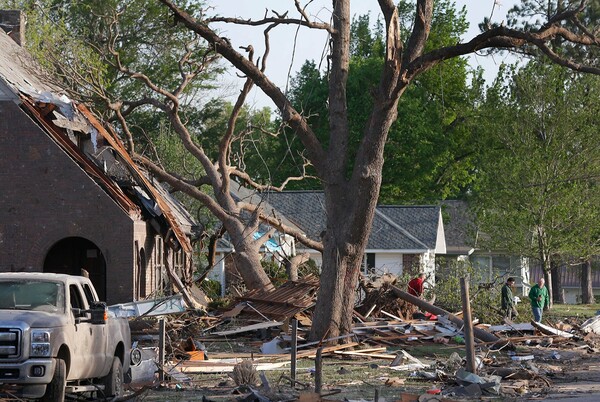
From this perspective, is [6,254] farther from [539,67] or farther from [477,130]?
[477,130]

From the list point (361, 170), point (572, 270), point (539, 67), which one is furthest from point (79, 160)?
point (572, 270)

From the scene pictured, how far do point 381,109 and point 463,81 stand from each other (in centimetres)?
4488

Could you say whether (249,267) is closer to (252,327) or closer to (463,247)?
(252,327)

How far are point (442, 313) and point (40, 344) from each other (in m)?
15.7

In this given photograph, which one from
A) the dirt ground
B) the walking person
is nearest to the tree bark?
the walking person

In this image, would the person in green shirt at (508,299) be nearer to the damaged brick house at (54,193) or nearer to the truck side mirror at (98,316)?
the damaged brick house at (54,193)

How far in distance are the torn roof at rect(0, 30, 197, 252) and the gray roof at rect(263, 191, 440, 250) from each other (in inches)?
867

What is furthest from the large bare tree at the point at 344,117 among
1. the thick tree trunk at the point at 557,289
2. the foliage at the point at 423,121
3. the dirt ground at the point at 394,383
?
the thick tree trunk at the point at 557,289

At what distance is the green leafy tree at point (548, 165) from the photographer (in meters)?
48.9

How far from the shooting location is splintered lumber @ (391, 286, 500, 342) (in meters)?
24.9

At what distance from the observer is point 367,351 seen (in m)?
22.6

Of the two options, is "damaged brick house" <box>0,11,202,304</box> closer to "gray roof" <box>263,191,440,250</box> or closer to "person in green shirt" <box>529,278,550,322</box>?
"person in green shirt" <box>529,278,550,322</box>

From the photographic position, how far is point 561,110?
49031 millimetres

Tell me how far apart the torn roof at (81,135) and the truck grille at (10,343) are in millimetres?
17837
